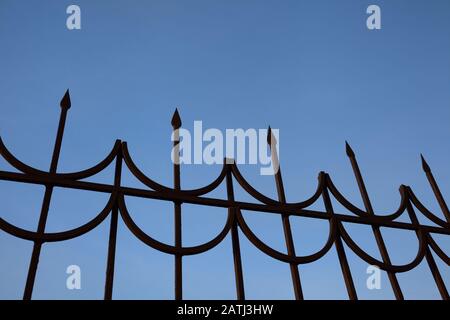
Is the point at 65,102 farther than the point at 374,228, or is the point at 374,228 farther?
the point at 374,228

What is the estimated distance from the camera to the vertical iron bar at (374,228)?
2.49m

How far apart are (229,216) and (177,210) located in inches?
11.6

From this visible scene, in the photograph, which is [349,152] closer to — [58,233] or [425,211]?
[425,211]

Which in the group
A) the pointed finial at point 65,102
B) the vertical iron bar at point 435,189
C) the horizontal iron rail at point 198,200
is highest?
the pointed finial at point 65,102

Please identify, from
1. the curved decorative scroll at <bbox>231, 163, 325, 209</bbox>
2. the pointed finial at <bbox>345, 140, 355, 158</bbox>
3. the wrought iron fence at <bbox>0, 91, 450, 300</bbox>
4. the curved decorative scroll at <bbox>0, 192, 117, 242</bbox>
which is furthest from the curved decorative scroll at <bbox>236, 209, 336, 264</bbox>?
the pointed finial at <bbox>345, 140, 355, 158</bbox>

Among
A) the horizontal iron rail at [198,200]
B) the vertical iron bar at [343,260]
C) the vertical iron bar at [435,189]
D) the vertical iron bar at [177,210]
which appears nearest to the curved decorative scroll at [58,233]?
the horizontal iron rail at [198,200]

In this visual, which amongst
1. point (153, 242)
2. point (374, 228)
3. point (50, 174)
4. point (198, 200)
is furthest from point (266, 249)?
point (50, 174)

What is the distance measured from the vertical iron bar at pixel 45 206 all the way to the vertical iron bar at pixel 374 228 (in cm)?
190

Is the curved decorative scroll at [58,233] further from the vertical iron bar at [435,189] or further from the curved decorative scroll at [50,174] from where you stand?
the vertical iron bar at [435,189]

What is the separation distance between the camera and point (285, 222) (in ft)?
7.86
